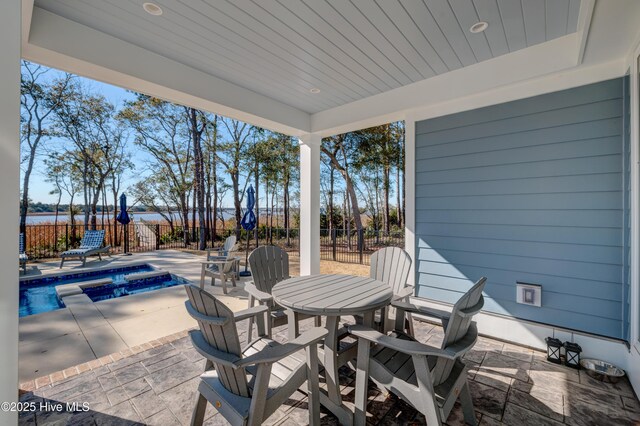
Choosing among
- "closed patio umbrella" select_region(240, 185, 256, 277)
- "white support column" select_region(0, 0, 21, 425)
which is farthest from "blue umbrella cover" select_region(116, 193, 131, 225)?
"white support column" select_region(0, 0, 21, 425)

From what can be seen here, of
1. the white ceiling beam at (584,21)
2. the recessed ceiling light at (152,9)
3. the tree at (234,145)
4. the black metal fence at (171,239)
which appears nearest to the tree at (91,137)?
the black metal fence at (171,239)

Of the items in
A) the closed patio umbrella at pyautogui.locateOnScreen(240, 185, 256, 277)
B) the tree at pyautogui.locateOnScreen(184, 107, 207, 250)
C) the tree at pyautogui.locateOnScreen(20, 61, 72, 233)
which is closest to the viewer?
the closed patio umbrella at pyautogui.locateOnScreen(240, 185, 256, 277)

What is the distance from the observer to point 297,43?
2.82m

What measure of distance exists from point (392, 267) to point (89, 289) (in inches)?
240

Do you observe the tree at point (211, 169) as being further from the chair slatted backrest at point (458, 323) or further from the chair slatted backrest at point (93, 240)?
the chair slatted backrest at point (458, 323)

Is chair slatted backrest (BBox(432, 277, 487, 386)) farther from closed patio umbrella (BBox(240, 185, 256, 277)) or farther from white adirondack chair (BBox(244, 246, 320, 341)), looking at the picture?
closed patio umbrella (BBox(240, 185, 256, 277))

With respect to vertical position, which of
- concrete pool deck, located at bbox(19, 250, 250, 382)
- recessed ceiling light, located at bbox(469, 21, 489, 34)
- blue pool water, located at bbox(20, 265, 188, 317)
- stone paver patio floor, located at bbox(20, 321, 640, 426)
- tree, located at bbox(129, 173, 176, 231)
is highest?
recessed ceiling light, located at bbox(469, 21, 489, 34)

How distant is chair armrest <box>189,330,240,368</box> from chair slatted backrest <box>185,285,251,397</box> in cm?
2

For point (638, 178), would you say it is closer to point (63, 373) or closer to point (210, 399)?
point (210, 399)

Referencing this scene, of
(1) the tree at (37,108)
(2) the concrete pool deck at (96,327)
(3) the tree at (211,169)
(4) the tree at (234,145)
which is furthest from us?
(3) the tree at (211,169)

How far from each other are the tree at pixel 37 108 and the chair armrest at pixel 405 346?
10730 mm

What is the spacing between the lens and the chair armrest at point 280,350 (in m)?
1.41

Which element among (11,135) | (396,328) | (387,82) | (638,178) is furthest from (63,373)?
(638,178)

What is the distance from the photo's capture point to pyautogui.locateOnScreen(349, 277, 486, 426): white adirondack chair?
159 cm
